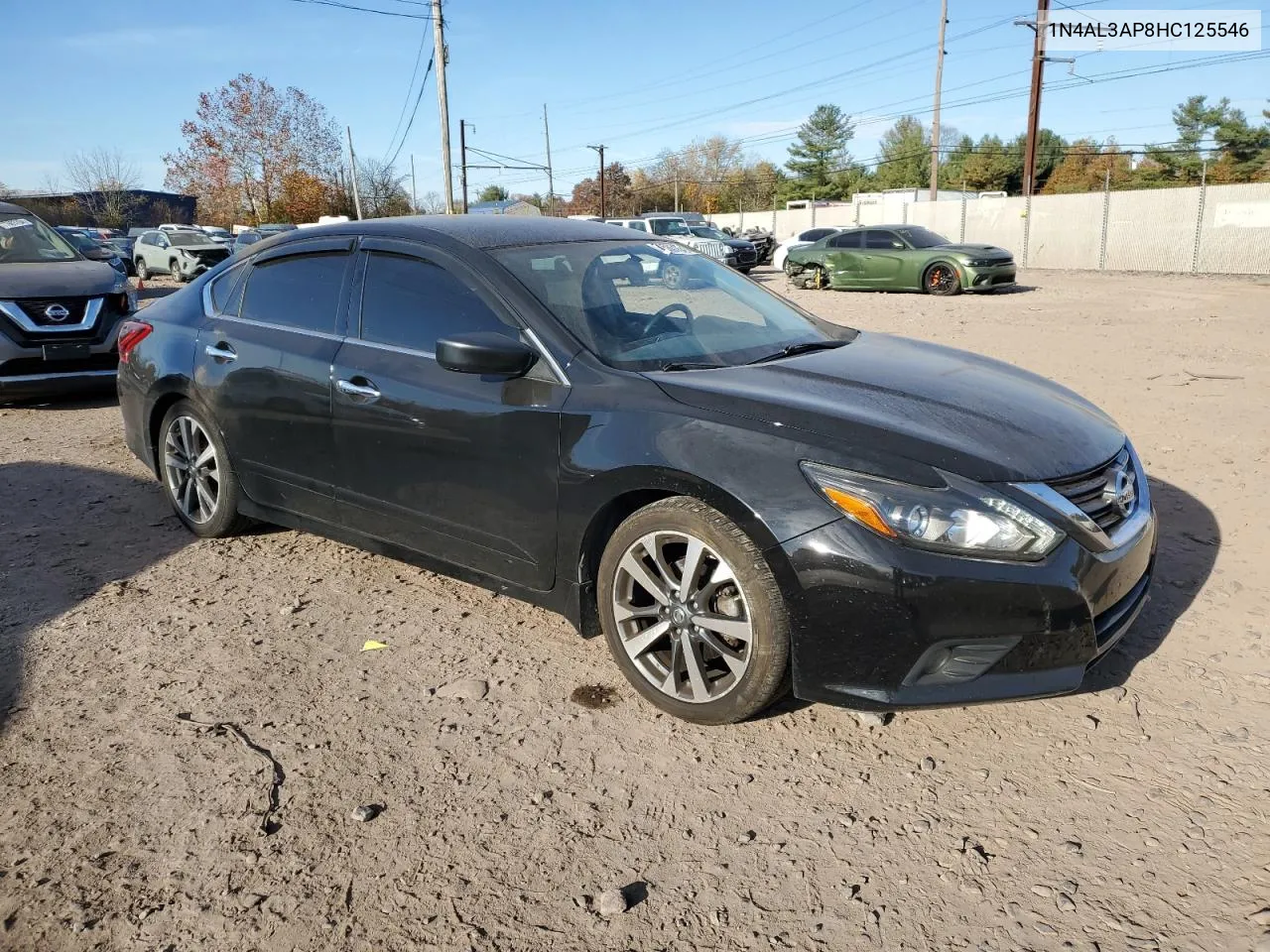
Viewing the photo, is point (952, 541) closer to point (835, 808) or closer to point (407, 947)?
point (835, 808)

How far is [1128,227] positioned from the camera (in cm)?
2709

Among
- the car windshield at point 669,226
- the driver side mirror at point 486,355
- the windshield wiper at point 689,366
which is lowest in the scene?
the windshield wiper at point 689,366

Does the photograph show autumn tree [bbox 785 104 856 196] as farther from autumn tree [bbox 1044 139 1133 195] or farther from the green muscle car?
the green muscle car

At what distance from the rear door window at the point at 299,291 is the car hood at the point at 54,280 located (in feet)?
15.4

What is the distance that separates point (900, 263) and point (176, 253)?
2033 cm

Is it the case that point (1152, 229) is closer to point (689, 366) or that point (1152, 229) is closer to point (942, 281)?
point (942, 281)

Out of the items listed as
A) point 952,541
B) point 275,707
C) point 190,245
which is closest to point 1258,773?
point 952,541

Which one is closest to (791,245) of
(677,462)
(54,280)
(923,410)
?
(54,280)

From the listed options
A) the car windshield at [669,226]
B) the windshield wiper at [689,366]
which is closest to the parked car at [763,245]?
the car windshield at [669,226]

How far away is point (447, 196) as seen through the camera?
3173 cm

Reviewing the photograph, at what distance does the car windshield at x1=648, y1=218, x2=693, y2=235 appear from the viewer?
25.1 metres

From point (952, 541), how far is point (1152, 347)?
29.7 ft

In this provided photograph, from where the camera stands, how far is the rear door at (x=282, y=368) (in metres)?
3.97

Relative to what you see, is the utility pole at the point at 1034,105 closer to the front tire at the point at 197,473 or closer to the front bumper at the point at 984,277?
the front bumper at the point at 984,277
